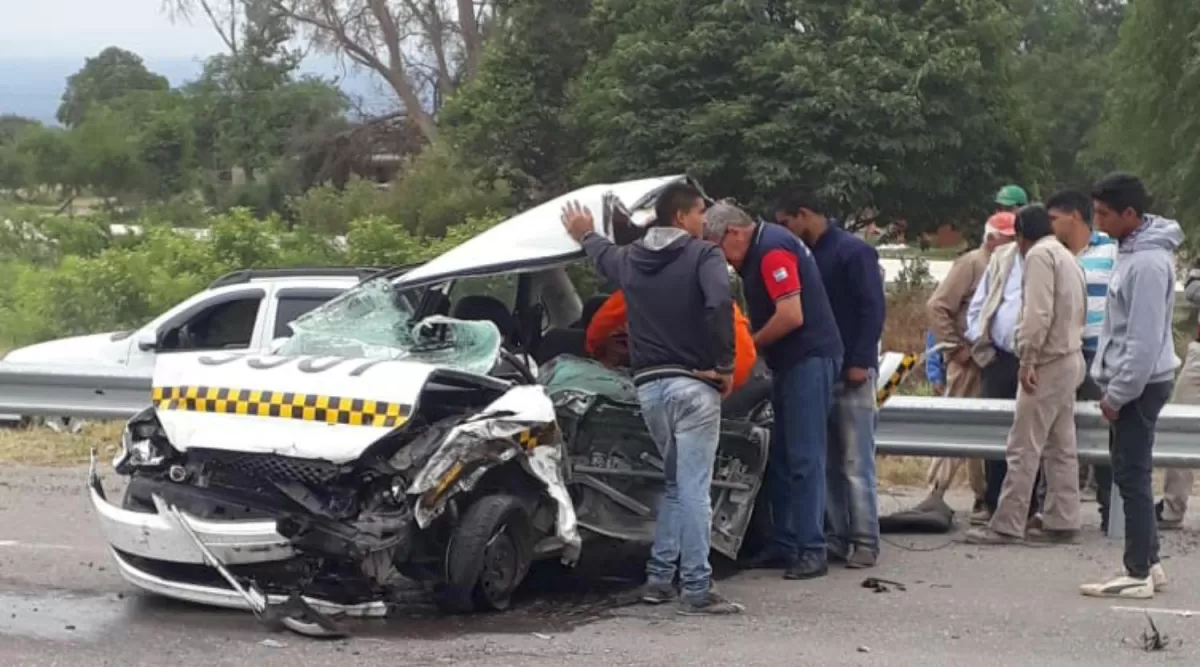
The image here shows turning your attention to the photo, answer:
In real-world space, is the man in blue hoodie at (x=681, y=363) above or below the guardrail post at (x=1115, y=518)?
above

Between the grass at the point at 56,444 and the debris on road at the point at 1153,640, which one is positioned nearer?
the debris on road at the point at 1153,640

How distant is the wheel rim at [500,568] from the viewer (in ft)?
23.0

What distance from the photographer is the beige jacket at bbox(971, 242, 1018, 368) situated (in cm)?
923

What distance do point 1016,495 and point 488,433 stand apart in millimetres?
3353

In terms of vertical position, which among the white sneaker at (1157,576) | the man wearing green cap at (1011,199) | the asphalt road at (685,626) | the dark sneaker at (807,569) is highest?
the man wearing green cap at (1011,199)

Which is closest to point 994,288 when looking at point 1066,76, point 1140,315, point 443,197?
point 1140,315

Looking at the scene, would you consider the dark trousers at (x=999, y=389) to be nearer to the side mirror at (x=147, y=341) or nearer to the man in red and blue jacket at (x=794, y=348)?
the man in red and blue jacket at (x=794, y=348)

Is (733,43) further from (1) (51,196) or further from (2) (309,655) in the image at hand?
(1) (51,196)

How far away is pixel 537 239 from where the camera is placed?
25.1 ft

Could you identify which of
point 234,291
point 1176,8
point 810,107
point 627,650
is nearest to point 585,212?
point 627,650

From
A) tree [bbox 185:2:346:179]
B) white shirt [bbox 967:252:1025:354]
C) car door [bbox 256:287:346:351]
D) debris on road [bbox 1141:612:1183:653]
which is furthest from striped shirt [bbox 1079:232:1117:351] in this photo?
tree [bbox 185:2:346:179]

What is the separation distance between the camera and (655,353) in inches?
284

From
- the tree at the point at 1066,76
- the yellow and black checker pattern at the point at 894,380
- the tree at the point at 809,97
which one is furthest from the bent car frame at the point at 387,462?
the tree at the point at 1066,76

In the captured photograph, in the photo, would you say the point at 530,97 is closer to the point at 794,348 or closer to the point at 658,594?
the point at 794,348
